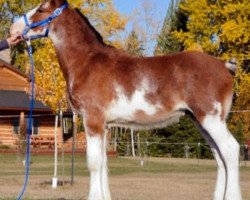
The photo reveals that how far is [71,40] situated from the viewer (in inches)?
371

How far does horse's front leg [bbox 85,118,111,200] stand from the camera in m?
8.80

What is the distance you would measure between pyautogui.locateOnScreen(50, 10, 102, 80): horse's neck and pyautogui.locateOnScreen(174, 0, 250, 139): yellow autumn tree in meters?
36.4

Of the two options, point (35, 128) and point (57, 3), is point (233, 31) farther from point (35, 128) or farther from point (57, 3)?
point (57, 3)

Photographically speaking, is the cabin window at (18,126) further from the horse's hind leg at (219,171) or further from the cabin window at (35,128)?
the horse's hind leg at (219,171)

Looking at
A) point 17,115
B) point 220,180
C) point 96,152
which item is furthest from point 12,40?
point 17,115

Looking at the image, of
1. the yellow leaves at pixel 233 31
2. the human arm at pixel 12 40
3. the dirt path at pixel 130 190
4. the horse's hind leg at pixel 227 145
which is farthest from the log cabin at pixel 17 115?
the horse's hind leg at pixel 227 145

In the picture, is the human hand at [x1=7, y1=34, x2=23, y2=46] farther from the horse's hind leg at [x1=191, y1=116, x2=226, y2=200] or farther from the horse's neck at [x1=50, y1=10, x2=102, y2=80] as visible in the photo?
the horse's hind leg at [x1=191, y1=116, x2=226, y2=200]

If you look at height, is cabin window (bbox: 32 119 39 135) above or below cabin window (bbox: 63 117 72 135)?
below

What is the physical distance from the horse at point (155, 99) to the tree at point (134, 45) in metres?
49.8

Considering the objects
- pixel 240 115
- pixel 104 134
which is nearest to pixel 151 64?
pixel 104 134

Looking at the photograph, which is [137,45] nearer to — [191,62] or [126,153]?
[126,153]

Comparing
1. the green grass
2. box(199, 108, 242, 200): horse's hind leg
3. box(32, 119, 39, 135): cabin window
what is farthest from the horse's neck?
box(32, 119, 39, 135): cabin window

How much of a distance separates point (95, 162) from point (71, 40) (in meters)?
1.80

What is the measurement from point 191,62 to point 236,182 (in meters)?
1.68
